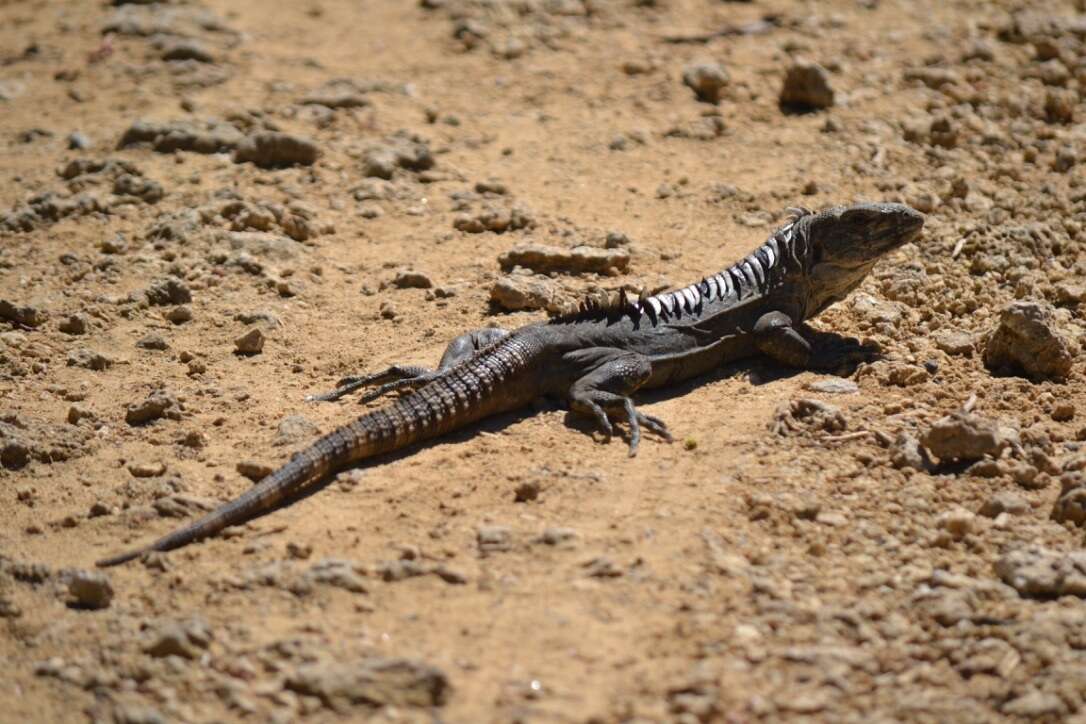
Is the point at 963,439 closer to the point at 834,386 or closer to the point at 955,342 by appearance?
the point at 834,386

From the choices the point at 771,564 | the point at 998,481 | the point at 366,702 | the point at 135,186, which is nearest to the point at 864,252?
the point at 998,481

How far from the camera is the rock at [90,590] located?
557 cm

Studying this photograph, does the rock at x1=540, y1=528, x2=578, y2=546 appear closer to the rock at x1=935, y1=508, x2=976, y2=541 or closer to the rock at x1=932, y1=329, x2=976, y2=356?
the rock at x1=935, y1=508, x2=976, y2=541

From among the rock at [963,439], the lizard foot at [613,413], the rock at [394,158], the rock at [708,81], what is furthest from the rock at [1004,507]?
the rock at [708,81]

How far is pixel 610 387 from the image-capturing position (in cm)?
729

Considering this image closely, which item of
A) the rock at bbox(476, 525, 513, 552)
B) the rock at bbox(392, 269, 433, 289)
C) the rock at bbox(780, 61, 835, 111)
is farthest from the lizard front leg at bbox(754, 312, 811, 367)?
the rock at bbox(780, 61, 835, 111)

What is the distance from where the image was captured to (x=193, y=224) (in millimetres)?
9336

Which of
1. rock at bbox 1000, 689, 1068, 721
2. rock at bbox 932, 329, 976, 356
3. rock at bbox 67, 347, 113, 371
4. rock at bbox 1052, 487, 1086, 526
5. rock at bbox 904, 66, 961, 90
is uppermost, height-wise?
rock at bbox 904, 66, 961, 90

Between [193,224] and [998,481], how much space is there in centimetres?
623

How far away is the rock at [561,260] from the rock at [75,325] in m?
2.96

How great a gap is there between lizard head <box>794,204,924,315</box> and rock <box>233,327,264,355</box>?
12.3ft

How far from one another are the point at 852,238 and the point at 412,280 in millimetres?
3117

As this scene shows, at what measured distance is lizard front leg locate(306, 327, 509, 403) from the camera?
7.30 meters

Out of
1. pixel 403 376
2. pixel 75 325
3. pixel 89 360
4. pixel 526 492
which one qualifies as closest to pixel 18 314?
pixel 75 325
